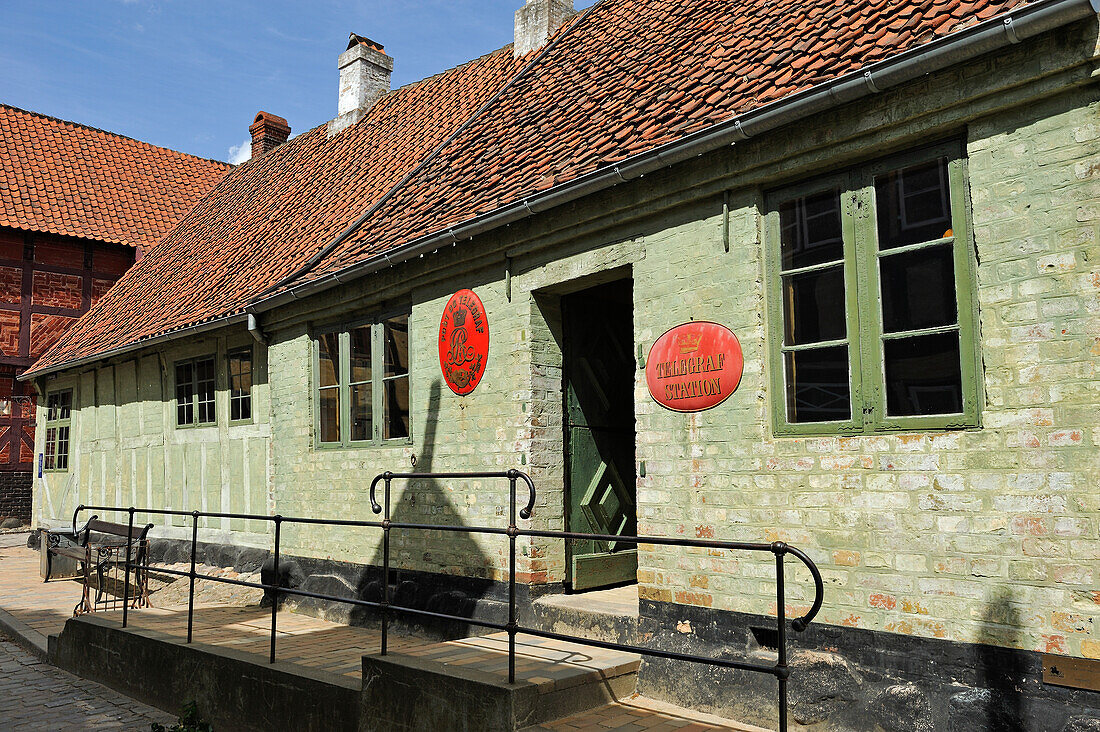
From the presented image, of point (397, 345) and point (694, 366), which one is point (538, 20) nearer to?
point (397, 345)

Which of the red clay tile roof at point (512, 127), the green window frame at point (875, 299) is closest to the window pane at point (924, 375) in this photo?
the green window frame at point (875, 299)

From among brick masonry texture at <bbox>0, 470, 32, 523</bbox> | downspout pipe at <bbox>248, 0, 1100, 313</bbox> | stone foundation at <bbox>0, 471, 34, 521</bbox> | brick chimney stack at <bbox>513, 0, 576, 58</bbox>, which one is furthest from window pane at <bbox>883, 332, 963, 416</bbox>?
brick masonry texture at <bbox>0, 470, 32, 523</bbox>

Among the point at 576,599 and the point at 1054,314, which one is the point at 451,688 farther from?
the point at 1054,314

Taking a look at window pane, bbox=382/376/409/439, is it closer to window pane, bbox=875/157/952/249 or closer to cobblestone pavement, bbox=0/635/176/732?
cobblestone pavement, bbox=0/635/176/732

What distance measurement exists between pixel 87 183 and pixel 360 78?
35.4 feet

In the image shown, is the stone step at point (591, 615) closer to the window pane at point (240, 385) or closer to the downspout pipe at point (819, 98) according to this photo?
the downspout pipe at point (819, 98)

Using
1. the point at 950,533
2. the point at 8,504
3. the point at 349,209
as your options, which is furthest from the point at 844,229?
the point at 8,504

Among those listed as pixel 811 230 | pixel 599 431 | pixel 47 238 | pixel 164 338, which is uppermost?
pixel 47 238

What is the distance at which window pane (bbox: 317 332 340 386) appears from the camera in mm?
9758

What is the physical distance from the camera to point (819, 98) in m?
5.07

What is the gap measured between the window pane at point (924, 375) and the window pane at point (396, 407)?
16.7 ft

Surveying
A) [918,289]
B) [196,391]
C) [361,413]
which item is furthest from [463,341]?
[196,391]

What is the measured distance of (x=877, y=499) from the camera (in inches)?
189

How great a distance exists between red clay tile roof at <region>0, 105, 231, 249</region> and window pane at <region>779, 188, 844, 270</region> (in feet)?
63.6
